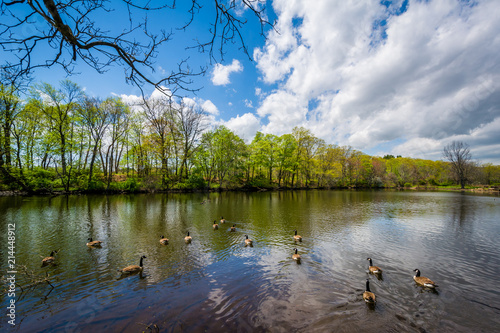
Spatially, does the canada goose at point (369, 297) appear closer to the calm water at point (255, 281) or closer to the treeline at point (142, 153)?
the calm water at point (255, 281)

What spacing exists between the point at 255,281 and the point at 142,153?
43.6 m

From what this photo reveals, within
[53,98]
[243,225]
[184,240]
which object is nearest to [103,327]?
[184,240]

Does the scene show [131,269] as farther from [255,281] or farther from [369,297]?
[369,297]

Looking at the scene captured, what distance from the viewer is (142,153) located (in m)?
42.1

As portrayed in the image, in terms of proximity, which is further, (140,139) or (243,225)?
(140,139)

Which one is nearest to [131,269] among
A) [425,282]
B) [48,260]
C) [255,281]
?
[48,260]

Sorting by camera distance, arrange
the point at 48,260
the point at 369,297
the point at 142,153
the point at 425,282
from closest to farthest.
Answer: the point at 369,297, the point at 425,282, the point at 48,260, the point at 142,153

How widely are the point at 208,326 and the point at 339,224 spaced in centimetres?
1308

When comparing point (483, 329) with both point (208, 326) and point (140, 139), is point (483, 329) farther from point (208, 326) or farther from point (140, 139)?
point (140, 139)

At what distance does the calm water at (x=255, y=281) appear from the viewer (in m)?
4.62

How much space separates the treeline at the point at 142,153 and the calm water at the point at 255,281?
76.8 ft

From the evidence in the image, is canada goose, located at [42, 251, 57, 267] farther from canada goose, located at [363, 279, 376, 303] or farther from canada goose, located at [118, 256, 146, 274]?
canada goose, located at [363, 279, 376, 303]

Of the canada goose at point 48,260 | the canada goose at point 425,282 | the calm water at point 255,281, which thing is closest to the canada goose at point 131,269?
the calm water at point 255,281

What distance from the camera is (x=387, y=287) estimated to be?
6293 millimetres
